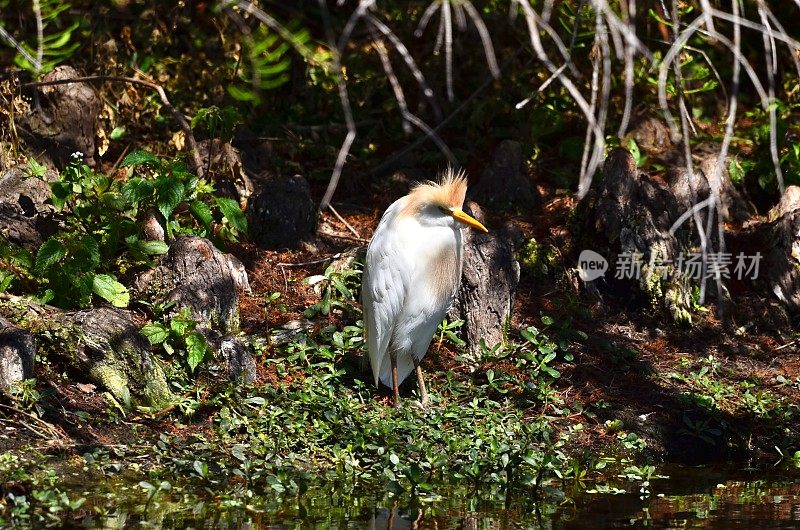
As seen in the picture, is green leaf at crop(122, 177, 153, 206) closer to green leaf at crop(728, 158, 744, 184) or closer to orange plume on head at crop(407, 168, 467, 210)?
orange plume on head at crop(407, 168, 467, 210)

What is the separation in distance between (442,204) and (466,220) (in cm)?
18

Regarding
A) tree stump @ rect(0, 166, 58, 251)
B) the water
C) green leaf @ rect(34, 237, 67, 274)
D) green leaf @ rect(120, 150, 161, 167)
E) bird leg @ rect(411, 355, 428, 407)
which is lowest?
the water

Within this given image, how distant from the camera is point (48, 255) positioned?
5.90 meters

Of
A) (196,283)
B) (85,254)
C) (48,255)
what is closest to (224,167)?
(196,283)

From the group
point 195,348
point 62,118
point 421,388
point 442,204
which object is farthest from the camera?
point 62,118

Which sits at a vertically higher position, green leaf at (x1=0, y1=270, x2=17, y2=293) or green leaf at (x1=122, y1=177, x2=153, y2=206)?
green leaf at (x1=122, y1=177, x2=153, y2=206)

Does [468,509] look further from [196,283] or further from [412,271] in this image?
[196,283]

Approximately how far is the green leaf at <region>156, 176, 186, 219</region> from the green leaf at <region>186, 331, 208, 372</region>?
1003mm

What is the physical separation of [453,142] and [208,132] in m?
2.54

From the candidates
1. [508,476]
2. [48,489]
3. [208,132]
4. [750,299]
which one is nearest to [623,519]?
[508,476]

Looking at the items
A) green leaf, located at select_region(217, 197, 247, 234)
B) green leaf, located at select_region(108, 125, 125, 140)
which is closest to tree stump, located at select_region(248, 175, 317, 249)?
green leaf, located at select_region(217, 197, 247, 234)

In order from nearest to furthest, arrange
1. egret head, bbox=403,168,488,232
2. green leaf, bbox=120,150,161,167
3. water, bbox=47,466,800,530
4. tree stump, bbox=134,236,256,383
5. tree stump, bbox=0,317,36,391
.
Answer: water, bbox=47,466,800,530
tree stump, bbox=0,317,36,391
egret head, bbox=403,168,488,232
tree stump, bbox=134,236,256,383
green leaf, bbox=120,150,161,167

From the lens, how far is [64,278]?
5914mm

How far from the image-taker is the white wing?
20.1 ft
